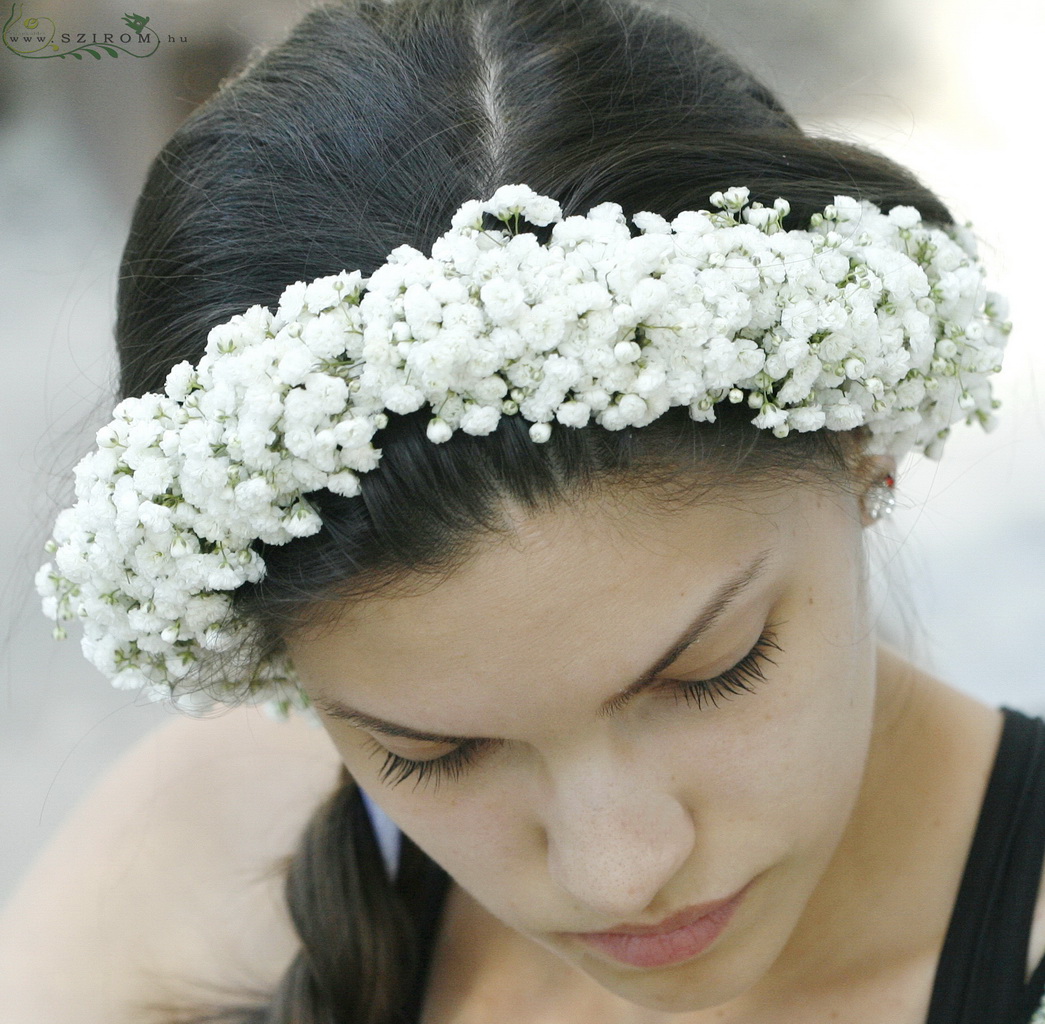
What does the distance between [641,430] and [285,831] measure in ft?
4.92

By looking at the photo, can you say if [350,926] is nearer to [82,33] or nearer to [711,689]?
[711,689]

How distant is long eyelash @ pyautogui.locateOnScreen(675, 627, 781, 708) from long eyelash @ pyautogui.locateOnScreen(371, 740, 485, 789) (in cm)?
25

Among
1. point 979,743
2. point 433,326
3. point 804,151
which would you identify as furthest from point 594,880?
point 804,151

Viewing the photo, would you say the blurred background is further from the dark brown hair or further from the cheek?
the cheek

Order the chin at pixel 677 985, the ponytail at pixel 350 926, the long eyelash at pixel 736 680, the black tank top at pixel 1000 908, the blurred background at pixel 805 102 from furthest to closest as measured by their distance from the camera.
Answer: the blurred background at pixel 805 102 → the ponytail at pixel 350 926 → the black tank top at pixel 1000 908 → the chin at pixel 677 985 → the long eyelash at pixel 736 680

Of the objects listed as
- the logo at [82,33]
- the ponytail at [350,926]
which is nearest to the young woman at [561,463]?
the ponytail at [350,926]

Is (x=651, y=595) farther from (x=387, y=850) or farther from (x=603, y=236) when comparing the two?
(x=387, y=850)

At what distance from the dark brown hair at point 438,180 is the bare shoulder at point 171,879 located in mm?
1143

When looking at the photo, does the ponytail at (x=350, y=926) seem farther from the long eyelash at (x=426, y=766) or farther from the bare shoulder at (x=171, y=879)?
→ the long eyelash at (x=426, y=766)

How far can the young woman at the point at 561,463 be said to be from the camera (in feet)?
4.03

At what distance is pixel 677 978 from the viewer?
1.50 metres

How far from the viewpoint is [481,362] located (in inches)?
47.2

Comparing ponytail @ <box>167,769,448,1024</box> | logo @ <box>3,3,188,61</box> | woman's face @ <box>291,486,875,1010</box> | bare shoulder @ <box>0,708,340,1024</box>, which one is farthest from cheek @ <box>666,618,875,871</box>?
logo @ <box>3,3,188,61</box>

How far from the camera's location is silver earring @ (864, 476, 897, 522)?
156cm
